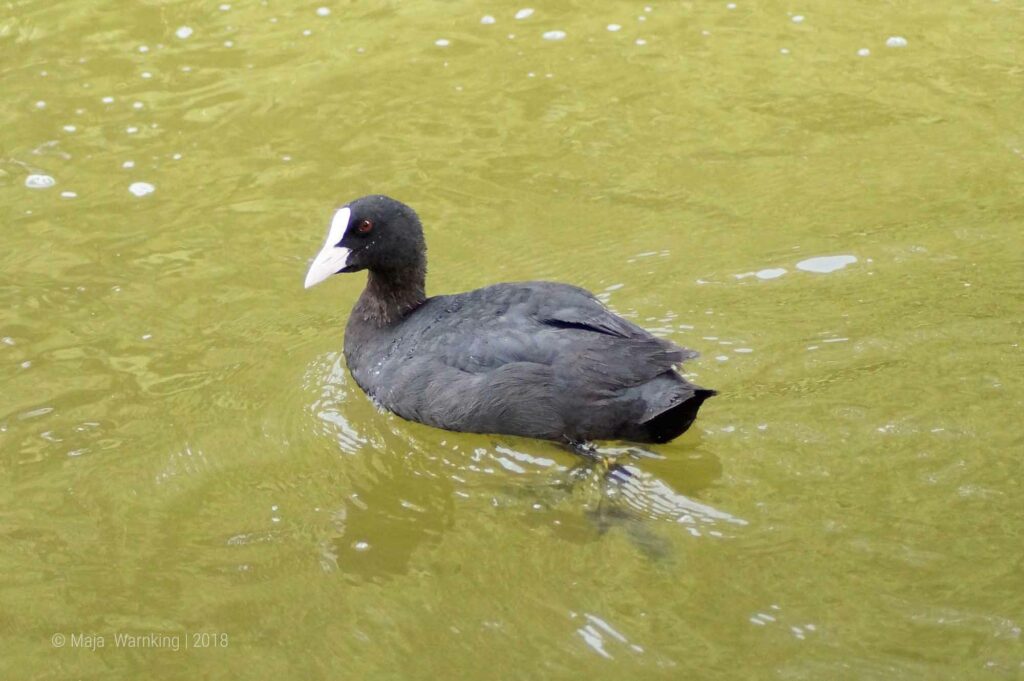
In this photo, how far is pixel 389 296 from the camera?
191 inches

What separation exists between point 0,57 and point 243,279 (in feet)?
9.14

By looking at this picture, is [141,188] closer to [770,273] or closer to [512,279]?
[512,279]

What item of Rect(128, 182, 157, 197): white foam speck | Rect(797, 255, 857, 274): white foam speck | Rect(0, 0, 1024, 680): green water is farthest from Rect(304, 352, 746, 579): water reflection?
Rect(128, 182, 157, 197): white foam speck

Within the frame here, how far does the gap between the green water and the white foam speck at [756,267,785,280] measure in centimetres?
1

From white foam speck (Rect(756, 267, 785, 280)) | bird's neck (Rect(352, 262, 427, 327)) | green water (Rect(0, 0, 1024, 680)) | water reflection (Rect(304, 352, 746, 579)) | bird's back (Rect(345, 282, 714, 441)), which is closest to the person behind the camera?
green water (Rect(0, 0, 1024, 680))

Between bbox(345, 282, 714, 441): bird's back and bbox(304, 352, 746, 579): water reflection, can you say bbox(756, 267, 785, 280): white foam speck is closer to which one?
bbox(345, 282, 714, 441): bird's back

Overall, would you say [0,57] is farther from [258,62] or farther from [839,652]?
[839,652]

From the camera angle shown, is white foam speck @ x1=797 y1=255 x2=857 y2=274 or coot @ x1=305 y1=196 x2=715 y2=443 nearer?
coot @ x1=305 y1=196 x2=715 y2=443

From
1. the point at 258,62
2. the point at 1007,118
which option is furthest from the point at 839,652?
the point at 258,62

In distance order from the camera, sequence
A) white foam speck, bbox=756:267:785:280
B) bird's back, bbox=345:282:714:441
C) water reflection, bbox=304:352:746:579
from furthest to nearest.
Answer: white foam speck, bbox=756:267:785:280
bird's back, bbox=345:282:714:441
water reflection, bbox=304:352:746:579

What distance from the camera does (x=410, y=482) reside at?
4316 millimetres

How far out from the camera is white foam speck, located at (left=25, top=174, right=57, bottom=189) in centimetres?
601

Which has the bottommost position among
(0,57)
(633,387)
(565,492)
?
(565,492)

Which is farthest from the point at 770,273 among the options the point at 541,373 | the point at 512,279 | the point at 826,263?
the point at 541,373
